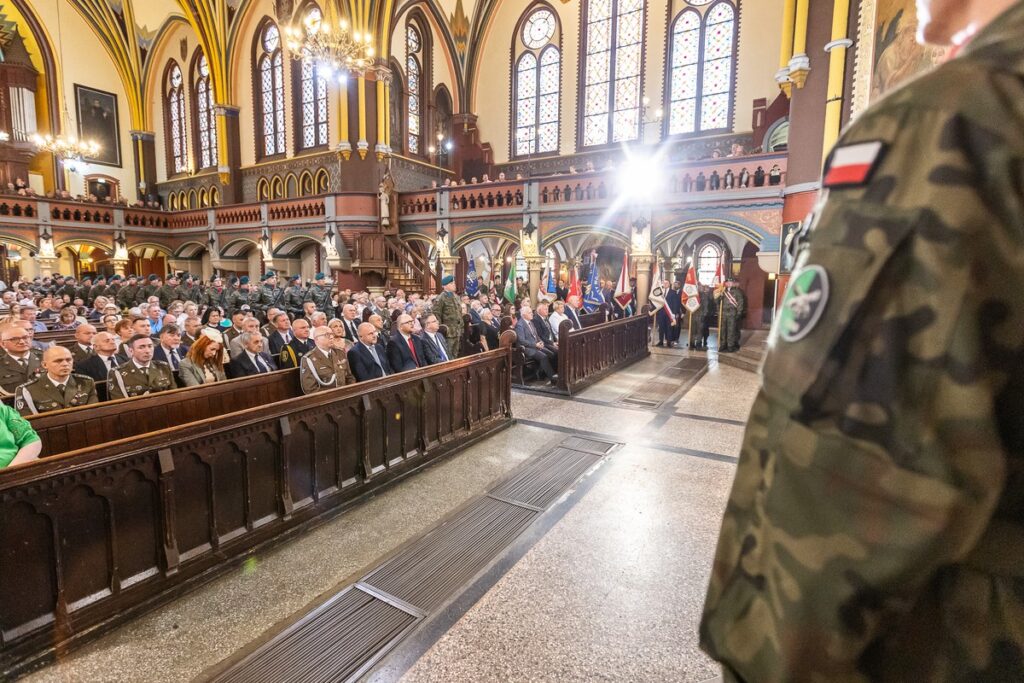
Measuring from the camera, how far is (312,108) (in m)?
20.3

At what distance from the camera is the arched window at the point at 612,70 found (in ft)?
57.3

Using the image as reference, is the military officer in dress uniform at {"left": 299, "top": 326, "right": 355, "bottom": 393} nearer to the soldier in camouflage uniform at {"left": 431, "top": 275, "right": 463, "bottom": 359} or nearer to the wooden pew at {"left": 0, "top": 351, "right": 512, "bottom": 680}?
the wooden pew at {"left": 0, "top": 351, "right": 512, "bottom": 680}

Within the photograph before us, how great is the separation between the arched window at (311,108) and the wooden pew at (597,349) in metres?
15.3

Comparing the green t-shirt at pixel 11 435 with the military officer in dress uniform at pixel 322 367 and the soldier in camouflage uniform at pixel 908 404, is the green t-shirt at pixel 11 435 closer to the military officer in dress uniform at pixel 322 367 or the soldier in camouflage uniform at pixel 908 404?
the military officer in dress uniform at pixel 322 367

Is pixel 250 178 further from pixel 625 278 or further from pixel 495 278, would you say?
pixel 625 278

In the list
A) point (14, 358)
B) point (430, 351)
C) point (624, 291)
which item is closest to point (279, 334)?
point (430, 351)

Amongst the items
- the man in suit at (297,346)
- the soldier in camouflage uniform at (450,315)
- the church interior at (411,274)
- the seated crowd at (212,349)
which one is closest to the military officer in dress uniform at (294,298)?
the church interior at (411,274)

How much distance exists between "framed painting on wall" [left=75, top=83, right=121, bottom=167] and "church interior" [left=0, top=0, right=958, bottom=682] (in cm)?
12

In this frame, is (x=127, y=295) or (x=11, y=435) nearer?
(x=11, y=435)

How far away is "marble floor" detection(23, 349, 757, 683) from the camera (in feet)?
8.78

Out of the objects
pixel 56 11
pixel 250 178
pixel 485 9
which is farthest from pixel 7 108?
pixel 485 9

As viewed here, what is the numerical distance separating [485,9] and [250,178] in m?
12.0

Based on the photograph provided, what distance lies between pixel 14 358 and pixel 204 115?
23.1 m

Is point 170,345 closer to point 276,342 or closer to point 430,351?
point 276,342
